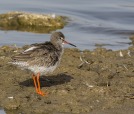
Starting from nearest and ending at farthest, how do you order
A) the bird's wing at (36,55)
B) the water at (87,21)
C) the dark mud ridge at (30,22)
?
the bird's wing at (36,55), the water at (87,21), the dark mud ridge at (30,22)

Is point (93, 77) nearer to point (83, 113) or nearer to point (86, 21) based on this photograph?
point (83, 113)

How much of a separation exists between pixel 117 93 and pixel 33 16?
24.3 feet

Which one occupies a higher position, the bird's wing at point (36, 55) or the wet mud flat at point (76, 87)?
the bird's wing at point (36, 55)

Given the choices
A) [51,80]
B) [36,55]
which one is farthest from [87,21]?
[36,55]

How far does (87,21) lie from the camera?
56.7 ft

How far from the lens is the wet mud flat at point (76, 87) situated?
9070 mm

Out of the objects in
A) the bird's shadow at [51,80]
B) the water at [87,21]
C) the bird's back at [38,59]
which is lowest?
the bird's shadow at [51,80]

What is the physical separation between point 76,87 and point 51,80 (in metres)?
0.71

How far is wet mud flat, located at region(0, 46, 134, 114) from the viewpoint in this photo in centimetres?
907

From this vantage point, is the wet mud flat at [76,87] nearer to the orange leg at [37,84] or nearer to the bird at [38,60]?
the orange leg at [37,84]

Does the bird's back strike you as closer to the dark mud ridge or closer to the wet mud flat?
the wet mud flat

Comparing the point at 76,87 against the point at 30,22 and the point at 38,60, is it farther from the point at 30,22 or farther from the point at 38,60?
the point at 30,22

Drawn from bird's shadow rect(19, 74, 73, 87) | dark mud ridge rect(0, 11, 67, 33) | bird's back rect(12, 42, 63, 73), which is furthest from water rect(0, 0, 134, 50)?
bird's back rect(12, 42, 63, 73)

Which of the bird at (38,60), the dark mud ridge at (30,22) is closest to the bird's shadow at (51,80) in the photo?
the bird at (38,60)
